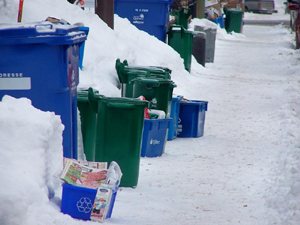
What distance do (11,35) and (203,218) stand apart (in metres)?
2.07

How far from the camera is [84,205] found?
15.5 feet

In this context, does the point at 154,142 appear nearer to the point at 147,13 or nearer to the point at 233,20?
the point at 147,13

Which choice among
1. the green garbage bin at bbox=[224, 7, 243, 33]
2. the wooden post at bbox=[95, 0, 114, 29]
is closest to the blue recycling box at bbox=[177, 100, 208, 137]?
the wooden post at bbox=[95, 0, 114, 29]

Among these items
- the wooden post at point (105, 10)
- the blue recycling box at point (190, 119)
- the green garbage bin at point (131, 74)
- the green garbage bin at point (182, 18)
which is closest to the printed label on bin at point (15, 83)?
the green garbage bin at point (131, 74)

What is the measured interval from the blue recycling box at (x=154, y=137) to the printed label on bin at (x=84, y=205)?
227cm

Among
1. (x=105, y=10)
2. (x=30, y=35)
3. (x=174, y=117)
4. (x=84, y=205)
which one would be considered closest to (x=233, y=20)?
(x=105, y=10)

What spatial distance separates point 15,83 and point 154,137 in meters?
2.20

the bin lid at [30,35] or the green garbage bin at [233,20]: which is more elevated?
the bin lid at [30,35]

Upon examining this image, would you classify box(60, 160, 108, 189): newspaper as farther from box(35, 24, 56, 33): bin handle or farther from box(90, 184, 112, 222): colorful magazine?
box(35, 24, 56, 33): bin handle

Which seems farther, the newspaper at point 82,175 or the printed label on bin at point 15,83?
the printed label on bin at point 15,83

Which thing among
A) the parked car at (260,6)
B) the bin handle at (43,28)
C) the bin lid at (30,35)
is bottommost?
the parked car at (260,6)

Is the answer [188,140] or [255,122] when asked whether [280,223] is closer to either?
[188,140]

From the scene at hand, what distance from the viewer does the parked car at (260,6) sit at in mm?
47094

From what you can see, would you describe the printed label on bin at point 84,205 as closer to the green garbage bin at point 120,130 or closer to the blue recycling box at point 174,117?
the green garbage bin at point 120,130
